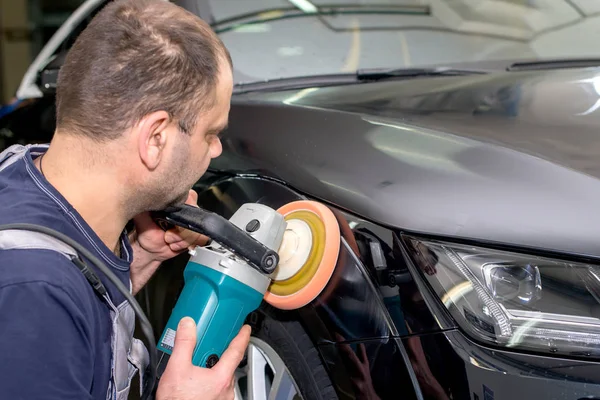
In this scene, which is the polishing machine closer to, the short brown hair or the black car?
the black car

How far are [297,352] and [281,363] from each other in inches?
2.8

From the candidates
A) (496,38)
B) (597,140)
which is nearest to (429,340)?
(597,140)

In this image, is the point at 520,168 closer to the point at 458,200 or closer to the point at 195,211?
Result: the point at 458,200

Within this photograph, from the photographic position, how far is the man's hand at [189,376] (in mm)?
1444

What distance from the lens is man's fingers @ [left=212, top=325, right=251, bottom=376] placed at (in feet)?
4.95

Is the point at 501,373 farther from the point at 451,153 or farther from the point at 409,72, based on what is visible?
the point at 409,72

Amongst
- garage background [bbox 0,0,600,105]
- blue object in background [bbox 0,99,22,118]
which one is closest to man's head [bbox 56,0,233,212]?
garage background [bbox 0,0,600,105]

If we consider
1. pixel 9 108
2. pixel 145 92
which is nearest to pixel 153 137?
pixel 145 92

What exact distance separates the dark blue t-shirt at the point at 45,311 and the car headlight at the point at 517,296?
0.61m

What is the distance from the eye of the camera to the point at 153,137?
1.39m

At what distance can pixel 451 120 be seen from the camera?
1638 mm

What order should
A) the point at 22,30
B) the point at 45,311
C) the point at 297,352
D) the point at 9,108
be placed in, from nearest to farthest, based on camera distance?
the point at 45,311 < the point at 297,352 < the point at 9,108 < the point at 22,30

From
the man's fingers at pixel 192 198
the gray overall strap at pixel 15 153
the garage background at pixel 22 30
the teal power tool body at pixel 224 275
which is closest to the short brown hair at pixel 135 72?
the gray overall strap at pixel 15 153

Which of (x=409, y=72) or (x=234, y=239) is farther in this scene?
(x=409, y=72)
